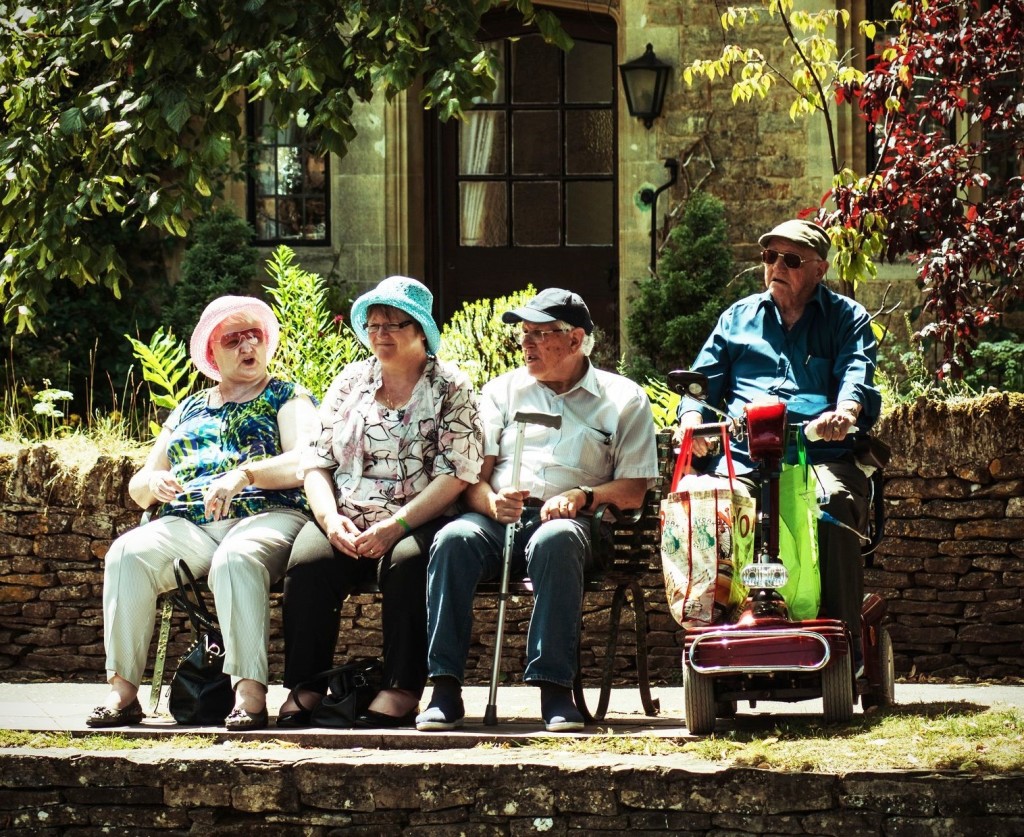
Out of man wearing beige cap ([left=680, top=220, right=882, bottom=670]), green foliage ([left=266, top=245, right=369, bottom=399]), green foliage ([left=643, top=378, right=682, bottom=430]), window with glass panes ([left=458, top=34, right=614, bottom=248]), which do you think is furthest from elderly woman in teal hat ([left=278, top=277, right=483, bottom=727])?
window with glass panes ([left=458, top=34, right=614, bottom=248])

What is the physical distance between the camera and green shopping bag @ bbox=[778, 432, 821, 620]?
189 inches

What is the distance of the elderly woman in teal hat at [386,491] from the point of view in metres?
5.08

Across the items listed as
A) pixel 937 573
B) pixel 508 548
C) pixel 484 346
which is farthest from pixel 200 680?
pixel 484 346

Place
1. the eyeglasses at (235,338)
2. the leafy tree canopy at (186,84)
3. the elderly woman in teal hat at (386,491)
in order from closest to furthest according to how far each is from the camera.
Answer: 1. the leafy tree canopy at (186,84)
2. the elderly woman in teal hat at (386,491)
3. the eyeglasses at (235,338)

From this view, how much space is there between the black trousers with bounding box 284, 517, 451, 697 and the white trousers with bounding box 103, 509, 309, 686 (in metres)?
0.11

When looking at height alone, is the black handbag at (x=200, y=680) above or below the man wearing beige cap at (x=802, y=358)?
below

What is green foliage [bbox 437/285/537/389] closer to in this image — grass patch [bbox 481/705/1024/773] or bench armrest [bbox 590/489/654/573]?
bench armrest [bbox 590/489/654/573]

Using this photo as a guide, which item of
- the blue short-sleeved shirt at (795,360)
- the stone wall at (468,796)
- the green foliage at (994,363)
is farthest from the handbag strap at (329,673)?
the green foliage at (994,363)

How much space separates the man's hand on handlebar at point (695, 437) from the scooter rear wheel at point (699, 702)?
71cm

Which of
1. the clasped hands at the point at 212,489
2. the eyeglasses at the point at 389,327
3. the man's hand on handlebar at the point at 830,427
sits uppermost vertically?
the eyeglasses at the point at 389,327

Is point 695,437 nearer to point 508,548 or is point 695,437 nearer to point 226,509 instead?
point 508,548

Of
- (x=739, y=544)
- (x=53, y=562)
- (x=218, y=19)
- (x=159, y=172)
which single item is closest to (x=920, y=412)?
(x=739, y=544)

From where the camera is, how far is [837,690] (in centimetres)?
472

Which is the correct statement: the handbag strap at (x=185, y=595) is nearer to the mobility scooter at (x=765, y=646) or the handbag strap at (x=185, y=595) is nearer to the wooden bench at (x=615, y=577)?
the wooden bench at (x=615, y=577)
